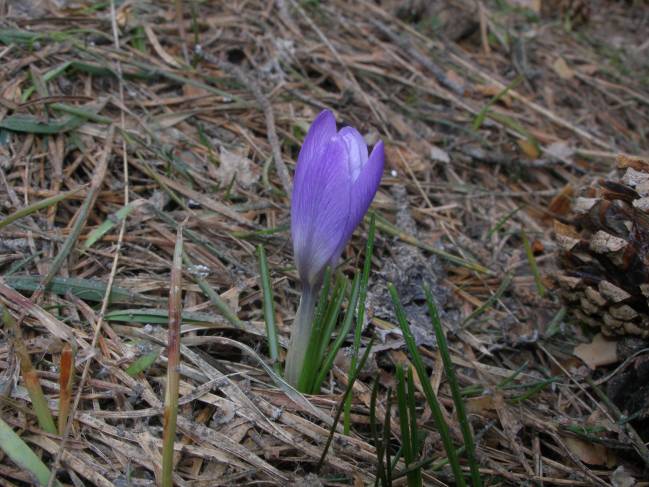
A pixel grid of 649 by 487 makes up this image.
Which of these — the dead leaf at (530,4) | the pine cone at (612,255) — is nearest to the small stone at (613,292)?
the pine cone at (612,255)

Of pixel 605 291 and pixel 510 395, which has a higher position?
pixel 605 291

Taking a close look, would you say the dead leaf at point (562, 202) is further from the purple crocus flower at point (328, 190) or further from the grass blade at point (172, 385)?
the grass blade at point (172, 385)

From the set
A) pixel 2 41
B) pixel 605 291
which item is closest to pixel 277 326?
pixel 605 291

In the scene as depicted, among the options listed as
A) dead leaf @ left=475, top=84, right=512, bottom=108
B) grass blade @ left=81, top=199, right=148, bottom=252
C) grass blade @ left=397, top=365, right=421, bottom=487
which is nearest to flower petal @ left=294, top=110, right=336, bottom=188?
grass blade @ left=397, top=365, right=421, bottom=487

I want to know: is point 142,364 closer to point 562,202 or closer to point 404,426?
point 404,426

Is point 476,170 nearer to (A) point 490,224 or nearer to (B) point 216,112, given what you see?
(A) point 490,224

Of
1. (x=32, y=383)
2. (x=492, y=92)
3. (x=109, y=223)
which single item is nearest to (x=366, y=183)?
(x=32, y=383)
